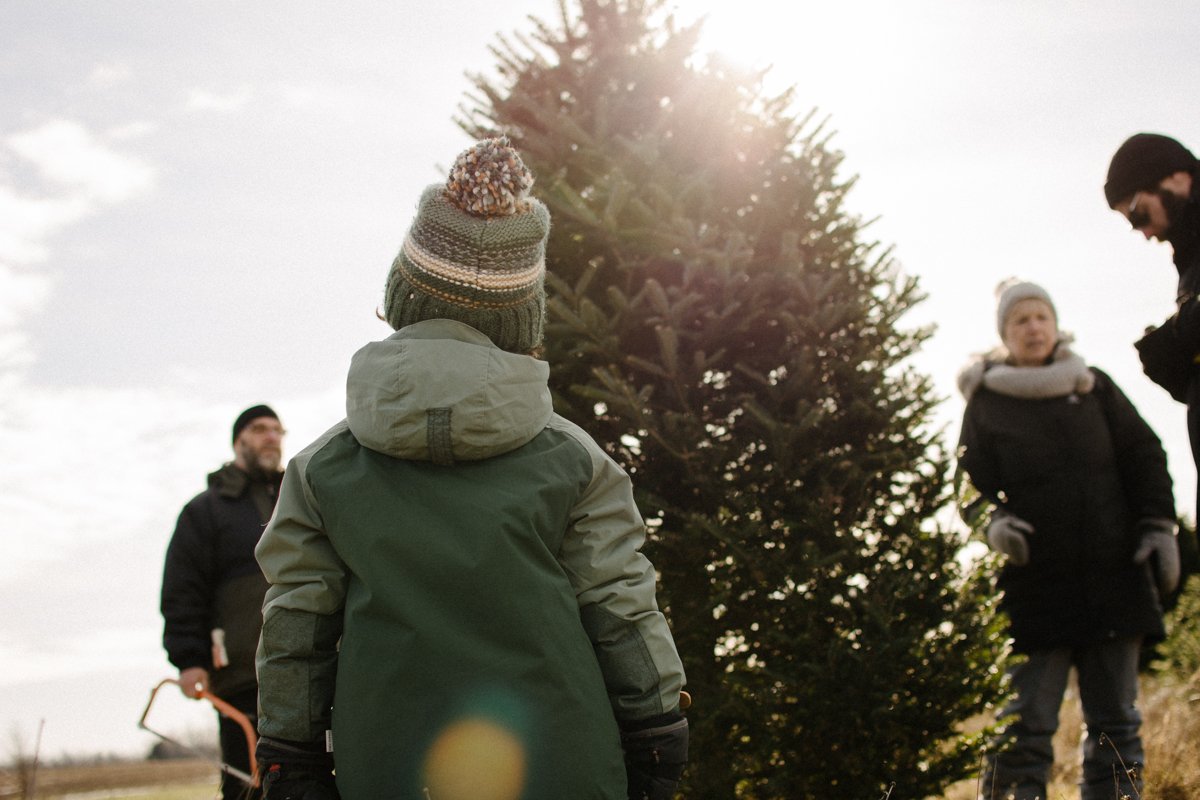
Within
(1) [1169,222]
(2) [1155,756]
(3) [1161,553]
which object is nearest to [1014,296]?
(3) [1161,553]

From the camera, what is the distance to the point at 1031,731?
450 cm

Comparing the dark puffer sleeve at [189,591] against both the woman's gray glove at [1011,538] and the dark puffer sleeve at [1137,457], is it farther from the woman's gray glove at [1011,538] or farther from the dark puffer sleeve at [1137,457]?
the dark puffer sleeve at [1137,457]

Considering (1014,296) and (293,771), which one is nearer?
(293,771)

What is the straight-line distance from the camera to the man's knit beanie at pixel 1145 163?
364cm

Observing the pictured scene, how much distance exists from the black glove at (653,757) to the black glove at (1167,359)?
2368 mm

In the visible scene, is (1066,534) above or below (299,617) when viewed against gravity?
above

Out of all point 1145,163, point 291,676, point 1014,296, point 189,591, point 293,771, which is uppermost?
point 1014,296

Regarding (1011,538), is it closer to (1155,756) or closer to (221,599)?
(1155,756)

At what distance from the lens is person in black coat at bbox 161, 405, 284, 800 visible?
517 centimetres

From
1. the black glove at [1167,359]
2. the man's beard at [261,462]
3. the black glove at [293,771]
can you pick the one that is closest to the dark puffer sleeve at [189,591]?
the man's beard at [261,462]

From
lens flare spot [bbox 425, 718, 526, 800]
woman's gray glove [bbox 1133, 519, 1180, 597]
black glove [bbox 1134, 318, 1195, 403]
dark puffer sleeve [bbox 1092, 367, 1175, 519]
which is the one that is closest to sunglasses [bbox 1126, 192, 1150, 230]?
black glove [bbox 1134, 318, 1195, 403]

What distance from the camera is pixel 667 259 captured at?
170 inches

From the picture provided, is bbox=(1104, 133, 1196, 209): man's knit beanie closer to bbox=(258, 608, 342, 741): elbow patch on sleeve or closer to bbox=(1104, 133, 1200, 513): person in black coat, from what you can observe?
bbox=(1104, 133, 1200, 513): person in black coat

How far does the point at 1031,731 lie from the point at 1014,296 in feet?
6.62
